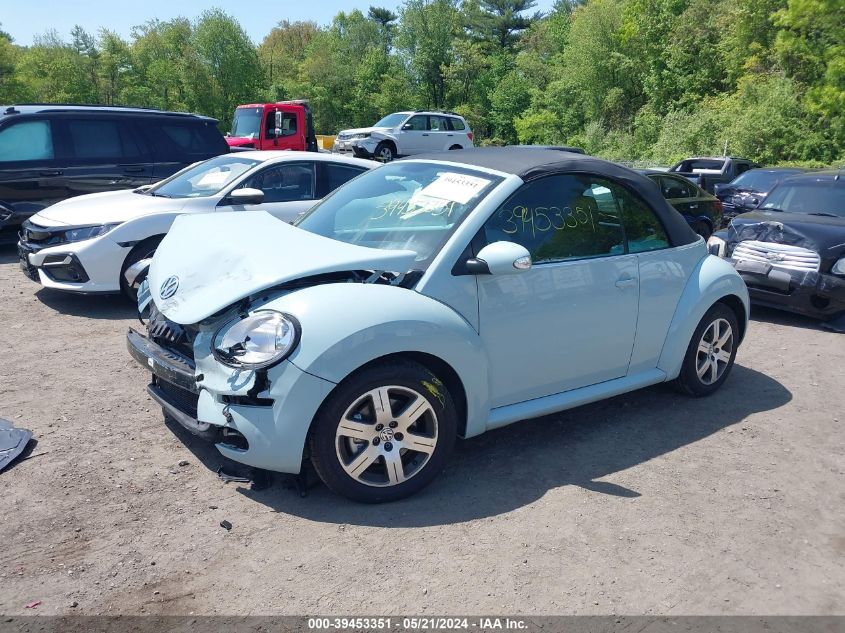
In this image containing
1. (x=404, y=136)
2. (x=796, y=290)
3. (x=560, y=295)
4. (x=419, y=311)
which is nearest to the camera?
(x=419, y=311)

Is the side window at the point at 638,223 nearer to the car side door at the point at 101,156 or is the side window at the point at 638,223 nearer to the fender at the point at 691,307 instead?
the fender at the point at 691,307

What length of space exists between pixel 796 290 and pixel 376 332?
227 inches

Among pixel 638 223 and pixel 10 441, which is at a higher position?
pixel 638 223

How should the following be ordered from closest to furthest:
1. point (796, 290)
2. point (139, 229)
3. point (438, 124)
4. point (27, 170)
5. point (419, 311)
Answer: point (419, 311) < point (139, 229) < point (796, 290) < point (27, 170) < point (438, 124)

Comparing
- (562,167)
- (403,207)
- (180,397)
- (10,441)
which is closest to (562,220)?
(562,167)

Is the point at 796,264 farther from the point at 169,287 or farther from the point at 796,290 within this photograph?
the point at 169,287

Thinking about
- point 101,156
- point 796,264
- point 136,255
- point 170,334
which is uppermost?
point 101,156

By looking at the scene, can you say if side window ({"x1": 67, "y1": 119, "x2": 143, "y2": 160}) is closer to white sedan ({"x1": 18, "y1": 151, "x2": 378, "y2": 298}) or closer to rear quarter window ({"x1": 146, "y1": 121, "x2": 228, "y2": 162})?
rear quarter window ({"x1": 146, "y1": 121, "x2": 228, "y2": 162})

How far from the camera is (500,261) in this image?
3613mm

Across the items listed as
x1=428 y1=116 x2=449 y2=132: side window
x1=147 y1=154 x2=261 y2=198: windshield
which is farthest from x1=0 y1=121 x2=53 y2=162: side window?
x1=428 y1=116 x2=449 y2=132: side window

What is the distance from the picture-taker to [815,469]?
13.4 feet

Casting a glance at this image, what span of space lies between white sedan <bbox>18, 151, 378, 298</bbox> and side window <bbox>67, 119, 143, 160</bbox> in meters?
1.98

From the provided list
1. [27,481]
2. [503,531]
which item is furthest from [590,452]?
[27,481]

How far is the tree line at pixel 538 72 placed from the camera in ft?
98.8
